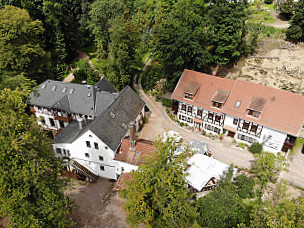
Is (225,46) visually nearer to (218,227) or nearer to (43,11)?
(218,227)

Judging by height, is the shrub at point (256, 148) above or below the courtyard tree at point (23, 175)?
below

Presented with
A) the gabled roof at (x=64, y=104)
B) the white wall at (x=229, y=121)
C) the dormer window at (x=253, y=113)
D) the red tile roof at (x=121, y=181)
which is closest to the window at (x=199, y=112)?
the white wall at (x=229, y=121)

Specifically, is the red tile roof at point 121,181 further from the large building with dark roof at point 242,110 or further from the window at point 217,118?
the window at point 217,118

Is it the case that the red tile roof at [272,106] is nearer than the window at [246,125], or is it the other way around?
the red tile roof at [272,106]

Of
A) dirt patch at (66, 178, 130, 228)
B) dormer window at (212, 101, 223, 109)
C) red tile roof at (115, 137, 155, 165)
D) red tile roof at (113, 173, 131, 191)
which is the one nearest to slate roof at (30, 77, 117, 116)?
red tile roof at (115, 137, 155, 165)

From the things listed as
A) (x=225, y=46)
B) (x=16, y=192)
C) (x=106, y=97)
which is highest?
(x=225, y=46)

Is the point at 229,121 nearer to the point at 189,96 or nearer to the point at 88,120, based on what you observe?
the point at 189,96

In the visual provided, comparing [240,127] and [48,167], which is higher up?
[48,167]

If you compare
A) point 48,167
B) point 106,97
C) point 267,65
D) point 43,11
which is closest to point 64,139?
point 106,97
